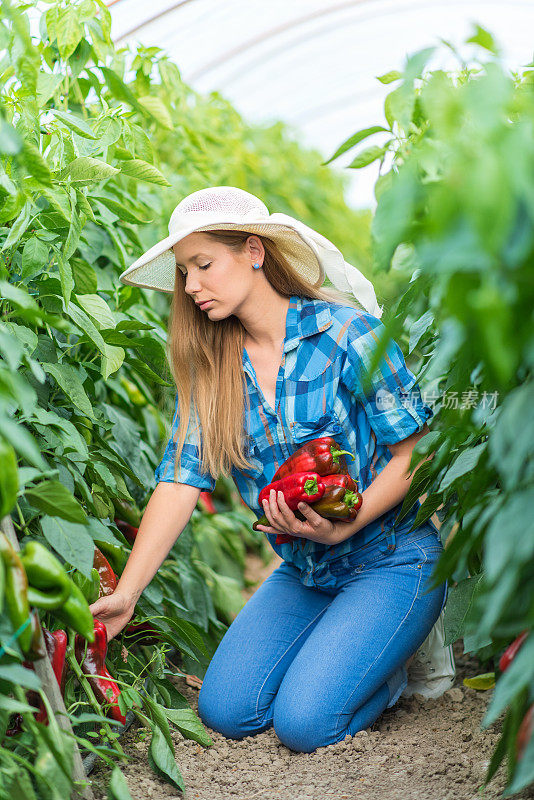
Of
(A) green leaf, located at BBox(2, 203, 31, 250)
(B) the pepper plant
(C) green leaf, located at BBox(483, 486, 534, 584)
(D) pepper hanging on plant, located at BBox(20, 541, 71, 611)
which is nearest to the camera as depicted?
(B) the pepper plant

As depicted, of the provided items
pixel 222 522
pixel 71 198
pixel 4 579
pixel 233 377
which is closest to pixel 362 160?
pixel 233 377

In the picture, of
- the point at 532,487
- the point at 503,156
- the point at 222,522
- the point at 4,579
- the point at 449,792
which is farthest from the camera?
the point at 222,522

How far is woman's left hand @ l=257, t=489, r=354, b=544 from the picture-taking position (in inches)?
74.5

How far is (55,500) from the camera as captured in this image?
129 cm

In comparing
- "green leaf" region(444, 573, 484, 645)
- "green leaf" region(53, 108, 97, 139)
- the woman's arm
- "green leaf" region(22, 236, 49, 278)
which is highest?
"green leaf" region(53, 108, 97, 139)

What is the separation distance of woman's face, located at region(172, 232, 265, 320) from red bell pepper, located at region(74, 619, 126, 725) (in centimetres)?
79

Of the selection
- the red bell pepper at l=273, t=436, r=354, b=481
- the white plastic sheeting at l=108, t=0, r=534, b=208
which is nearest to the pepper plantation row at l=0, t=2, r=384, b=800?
the red bell pepper at l=273, t=436, r=354, b=481

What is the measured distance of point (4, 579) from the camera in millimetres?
1153

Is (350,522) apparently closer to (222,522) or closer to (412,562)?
(412,562)

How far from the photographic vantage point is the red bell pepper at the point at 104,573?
1.78m

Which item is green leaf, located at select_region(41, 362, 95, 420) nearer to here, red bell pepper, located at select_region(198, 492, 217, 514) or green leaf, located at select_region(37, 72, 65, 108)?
green leaf, located at select_region(37, 72, 65, 108)

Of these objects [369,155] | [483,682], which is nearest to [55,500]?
[369,155]

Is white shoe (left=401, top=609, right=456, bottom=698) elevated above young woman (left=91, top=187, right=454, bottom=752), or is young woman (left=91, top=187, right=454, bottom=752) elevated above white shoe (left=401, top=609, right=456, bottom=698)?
young woman (left=91, top=187, right=454, bottom=752)

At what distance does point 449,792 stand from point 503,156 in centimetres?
126
